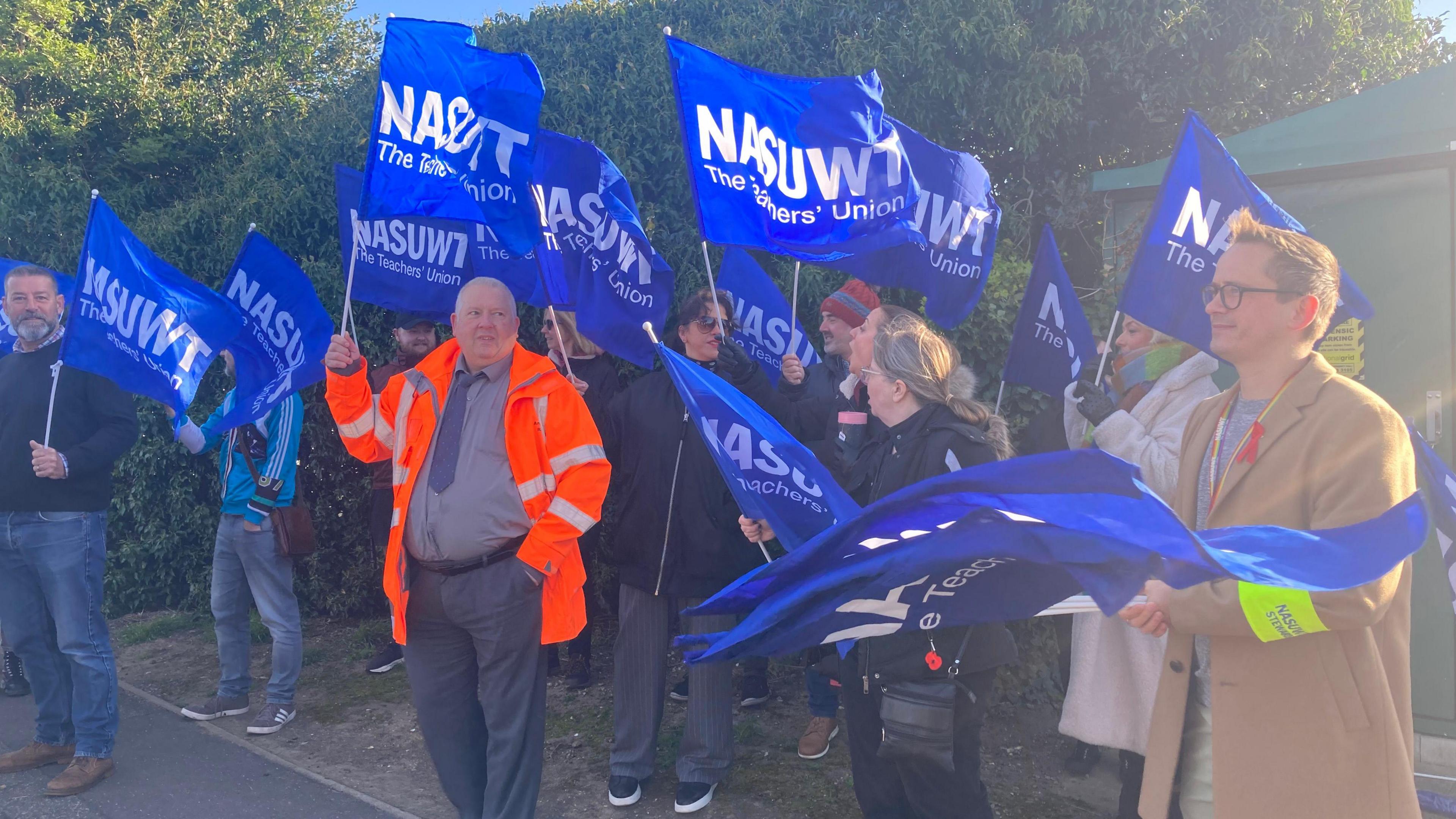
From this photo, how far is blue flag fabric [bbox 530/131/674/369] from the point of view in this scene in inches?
184

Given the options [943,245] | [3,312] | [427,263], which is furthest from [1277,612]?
[3,312]

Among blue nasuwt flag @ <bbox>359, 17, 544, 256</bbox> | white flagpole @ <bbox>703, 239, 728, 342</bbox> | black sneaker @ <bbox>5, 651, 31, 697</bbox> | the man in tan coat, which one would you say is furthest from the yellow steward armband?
black sneaker @ <bbox>5, 651, 31, 697</bbox>

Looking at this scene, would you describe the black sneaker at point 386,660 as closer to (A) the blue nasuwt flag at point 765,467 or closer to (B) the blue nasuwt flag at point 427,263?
(B) the blue nasuwt flag at point 427,263

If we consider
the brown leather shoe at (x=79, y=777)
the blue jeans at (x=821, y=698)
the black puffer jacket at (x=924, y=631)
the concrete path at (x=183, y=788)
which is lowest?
the concrete path at (x=183, y=788)

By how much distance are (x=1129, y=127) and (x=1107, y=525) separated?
693cm

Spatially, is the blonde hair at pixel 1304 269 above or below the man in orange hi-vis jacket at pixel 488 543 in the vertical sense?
above

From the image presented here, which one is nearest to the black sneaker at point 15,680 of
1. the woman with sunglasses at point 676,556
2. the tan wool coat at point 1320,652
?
the woman with sunglasses at point 676,556

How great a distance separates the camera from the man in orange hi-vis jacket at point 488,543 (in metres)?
3.50

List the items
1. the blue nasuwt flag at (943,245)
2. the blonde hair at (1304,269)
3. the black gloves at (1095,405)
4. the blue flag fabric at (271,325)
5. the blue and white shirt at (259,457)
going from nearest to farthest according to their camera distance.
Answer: the blonde hair at (1304,269) < the black gloves at (1095,405) < the blue nasuwt flag at (943,245) < the blue flag fabric at (271,325) < the blue and white shirt at (259,457)

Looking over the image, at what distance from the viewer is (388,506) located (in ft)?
19.2

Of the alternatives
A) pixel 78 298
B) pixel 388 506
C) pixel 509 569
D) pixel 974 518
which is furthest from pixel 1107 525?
pixel 388 506

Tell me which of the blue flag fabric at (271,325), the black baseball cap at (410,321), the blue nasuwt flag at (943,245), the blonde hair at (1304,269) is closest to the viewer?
the blonde hair at (1304,269)

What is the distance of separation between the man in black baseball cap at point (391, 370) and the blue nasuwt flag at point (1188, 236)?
3800mm

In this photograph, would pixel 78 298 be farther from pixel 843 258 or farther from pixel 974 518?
pixel 974 518
